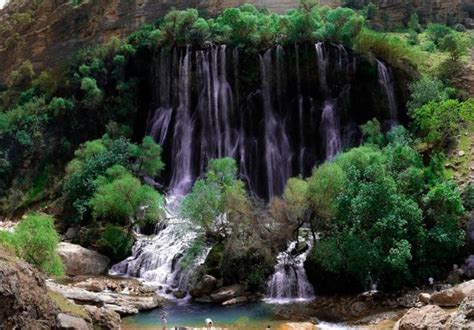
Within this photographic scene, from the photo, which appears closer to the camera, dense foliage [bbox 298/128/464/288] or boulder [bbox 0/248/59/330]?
boulder [bbox 0/248/59/330]

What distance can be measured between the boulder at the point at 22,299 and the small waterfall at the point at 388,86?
3150 cm

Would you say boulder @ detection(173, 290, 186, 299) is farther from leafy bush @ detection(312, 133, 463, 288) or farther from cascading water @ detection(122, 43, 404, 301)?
cascading water @ detection(122, 43, 404, 301)

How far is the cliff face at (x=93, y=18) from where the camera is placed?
201ft

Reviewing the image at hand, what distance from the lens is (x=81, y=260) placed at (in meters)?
35.0

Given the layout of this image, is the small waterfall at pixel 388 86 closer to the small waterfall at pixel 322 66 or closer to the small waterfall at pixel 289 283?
the small waterfall at pixel 322 66

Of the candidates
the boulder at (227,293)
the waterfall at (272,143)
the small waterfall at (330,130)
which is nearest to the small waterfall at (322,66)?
the small waterfall at (330,130)

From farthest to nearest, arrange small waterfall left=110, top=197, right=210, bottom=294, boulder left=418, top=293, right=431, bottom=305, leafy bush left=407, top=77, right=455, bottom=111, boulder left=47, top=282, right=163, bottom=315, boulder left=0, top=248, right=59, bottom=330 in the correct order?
leafy bush left=407, top=77, right=455, bottom=111, small waterfall left=110, top=197, right=210, bottom=294, boulder left=418, top=293, right=431, bottom=305, boulder left=47, top=282, right=163, bottom=315, boulder left=0, top=248, right=59, bottom=330

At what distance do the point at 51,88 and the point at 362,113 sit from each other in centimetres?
2997

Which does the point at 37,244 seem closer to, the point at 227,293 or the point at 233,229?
the point at 227,293

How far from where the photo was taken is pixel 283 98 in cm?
4591

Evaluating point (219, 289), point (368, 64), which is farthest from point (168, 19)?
point (219, 289)

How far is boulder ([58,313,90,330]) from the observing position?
17156mm

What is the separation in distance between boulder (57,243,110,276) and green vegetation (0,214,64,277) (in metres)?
7.00

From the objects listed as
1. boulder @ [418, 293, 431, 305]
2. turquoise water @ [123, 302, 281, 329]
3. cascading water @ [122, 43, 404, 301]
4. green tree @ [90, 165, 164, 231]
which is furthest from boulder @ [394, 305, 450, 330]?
cascading water @ [122, 43, 404, 301]
